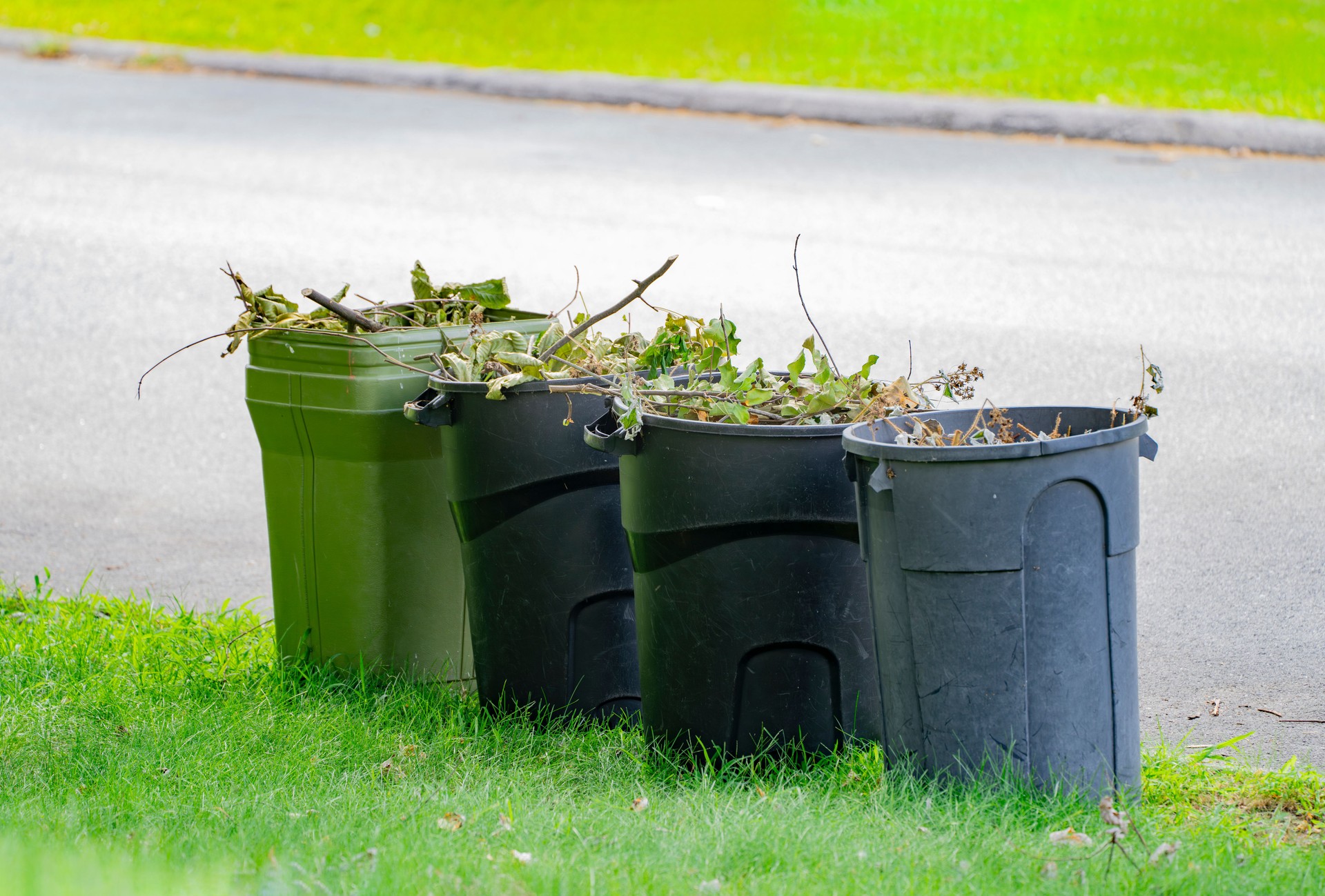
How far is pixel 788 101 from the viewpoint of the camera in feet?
39.1

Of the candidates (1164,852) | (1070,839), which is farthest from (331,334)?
(1164,852)

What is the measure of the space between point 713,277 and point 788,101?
4652 millimetres

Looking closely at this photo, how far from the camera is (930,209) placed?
29.1ft

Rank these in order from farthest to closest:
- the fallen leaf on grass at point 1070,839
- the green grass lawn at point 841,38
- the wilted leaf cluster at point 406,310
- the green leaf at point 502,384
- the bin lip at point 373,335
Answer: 1. the green grass lawn at point 841,38
2. the wilted leaf cluster at point 406,310
3. the bin lip at point 373,335
4. the green leaf at point 502,384
5. the fallen leaf on grass at point 1070,839

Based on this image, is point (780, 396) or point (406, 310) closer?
point (780, 396)

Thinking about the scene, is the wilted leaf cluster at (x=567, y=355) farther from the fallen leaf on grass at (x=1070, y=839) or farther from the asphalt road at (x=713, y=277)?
the asphalt road at (x=713, y=277)

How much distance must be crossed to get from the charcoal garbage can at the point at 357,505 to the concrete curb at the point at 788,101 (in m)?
7.97

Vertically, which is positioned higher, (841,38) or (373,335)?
(841,38)

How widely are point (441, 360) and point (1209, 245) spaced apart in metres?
5.72

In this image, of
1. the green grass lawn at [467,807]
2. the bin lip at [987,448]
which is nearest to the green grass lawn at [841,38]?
the bin lip at [987,448]

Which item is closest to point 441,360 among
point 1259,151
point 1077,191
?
point 1077,191

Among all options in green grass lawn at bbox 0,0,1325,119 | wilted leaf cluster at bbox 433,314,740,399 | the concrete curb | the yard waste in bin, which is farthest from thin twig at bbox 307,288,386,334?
green grass lawn at bbox 0,0,1325,119

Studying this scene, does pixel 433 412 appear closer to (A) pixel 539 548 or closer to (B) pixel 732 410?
(A) pixel 539 548

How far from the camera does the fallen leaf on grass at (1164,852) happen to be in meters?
2.65
